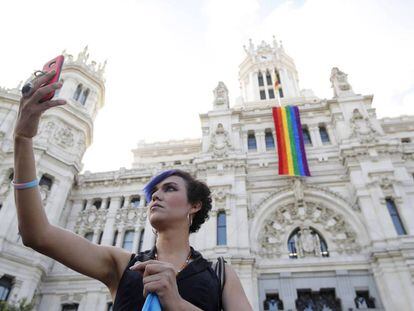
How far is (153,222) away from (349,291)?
16.0 metres

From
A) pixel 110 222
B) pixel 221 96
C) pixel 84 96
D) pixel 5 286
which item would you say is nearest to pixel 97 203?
pixel 110 222

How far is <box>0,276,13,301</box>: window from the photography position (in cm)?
1659

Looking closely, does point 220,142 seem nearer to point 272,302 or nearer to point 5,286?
point 272,302

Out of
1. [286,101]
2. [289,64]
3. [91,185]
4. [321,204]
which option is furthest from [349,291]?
[289,64]

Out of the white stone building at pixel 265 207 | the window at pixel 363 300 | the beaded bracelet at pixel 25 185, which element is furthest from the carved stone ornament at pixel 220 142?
the beaded bracelet at pixel 25 185

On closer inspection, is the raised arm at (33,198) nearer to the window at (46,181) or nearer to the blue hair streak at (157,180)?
the blue hair streak at (157,180)

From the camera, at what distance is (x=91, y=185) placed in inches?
939

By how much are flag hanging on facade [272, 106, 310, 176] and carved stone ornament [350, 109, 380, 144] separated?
347cm

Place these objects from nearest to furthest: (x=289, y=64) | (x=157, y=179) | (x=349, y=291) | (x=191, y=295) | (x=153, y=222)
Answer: (x=191, y=295), (x=153, y=222), (x=157, y=179), (x=349, y=291), (x=289, y=64)

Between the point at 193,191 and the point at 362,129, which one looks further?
the point at 362,129

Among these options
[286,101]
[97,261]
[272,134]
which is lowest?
[97,261]

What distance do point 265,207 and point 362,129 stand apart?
861 cm

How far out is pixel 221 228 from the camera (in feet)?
60.8

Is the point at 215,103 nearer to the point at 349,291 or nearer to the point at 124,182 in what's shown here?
the point at 124,182
